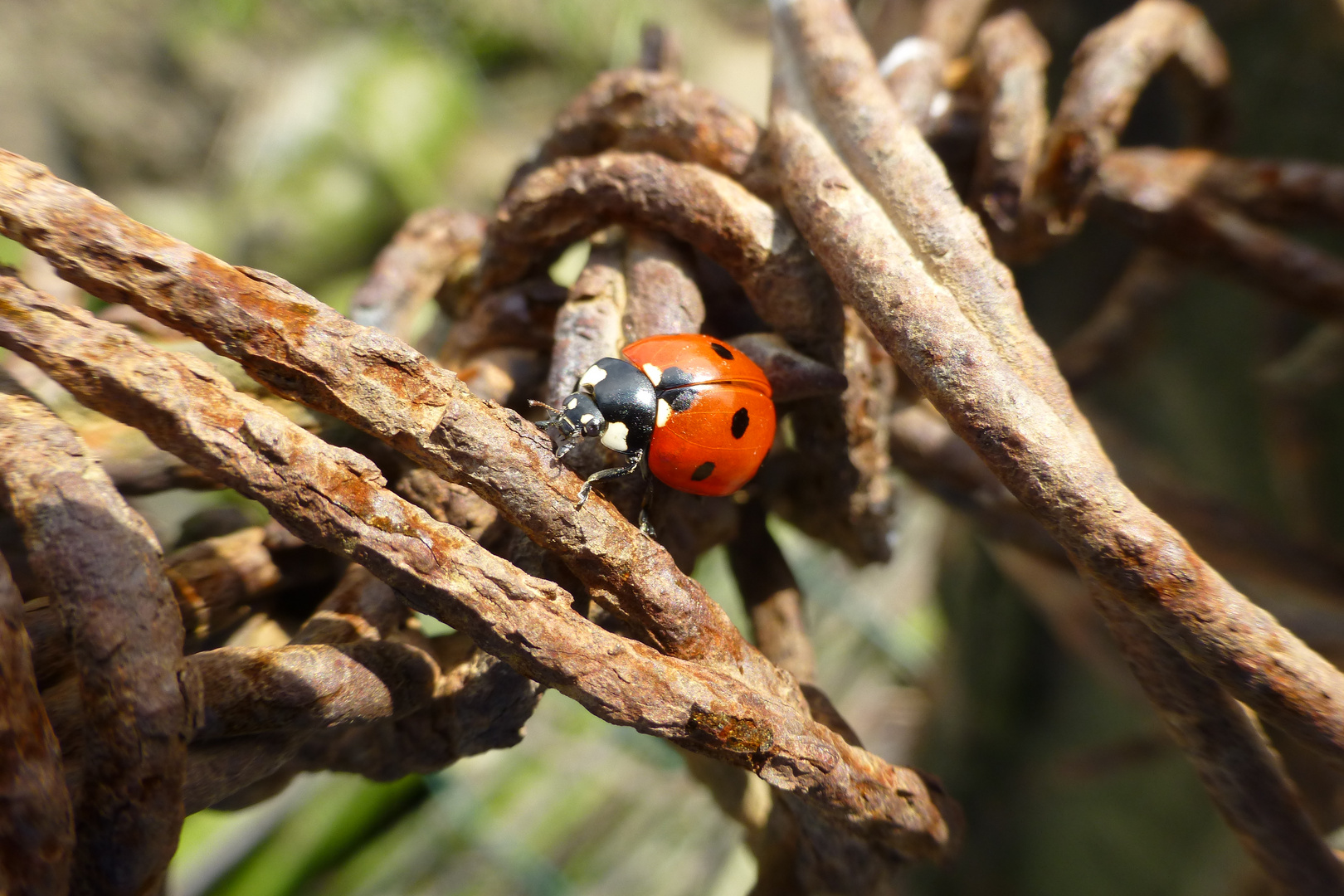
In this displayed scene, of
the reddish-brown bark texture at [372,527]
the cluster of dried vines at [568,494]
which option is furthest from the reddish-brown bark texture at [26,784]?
the reddish-brown bark texture at [372,527]

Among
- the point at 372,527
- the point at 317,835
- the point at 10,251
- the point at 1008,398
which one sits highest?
the point at 1008,398

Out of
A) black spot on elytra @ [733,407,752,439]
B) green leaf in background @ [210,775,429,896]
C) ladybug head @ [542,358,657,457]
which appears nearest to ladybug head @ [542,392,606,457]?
ladybug head @ [542,358,657,457]

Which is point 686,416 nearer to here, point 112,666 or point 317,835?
point 112,666

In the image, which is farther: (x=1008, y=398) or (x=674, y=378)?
(x=674, y=378)

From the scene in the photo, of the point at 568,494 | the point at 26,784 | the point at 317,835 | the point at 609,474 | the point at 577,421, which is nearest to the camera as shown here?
the point at 26,784

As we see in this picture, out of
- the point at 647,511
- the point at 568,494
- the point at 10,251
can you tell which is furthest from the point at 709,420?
the point at 10,251

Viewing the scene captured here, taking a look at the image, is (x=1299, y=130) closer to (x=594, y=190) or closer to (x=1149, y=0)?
(x=1149, y=0)

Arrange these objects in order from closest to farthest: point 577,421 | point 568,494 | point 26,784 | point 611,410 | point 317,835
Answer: point 26,784 < point 568,494 < point 577,421 < point 611,410 < point 317,835
